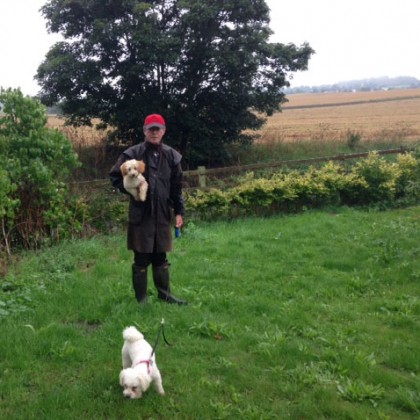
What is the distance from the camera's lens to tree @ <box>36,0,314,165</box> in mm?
13477

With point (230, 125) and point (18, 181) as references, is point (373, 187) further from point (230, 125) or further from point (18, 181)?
point (18, 181)

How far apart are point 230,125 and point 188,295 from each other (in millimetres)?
10765

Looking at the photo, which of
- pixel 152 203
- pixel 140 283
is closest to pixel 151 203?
pixel 152 203

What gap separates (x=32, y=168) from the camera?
7.64 m

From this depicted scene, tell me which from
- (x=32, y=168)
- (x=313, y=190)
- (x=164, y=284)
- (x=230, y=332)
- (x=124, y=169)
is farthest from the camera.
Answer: (x=313, y=190)

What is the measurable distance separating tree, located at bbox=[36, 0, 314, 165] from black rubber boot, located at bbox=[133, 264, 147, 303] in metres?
9.45

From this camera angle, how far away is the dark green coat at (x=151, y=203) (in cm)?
496

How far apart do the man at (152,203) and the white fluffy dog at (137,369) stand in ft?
5.00

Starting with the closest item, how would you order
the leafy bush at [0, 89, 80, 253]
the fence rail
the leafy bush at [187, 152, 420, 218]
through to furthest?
the leafy bush at [0, 89, 80, 253], the fence rail, the leafy bush at [187, 152, 420, 218]

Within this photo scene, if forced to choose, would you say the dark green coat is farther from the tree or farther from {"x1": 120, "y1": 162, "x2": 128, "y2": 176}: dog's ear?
the tree

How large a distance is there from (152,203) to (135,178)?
39 centimetres

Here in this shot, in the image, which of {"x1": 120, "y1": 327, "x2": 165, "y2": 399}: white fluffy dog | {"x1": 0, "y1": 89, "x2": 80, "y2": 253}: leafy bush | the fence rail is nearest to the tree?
the fence rail

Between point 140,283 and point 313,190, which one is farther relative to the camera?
point 313,190

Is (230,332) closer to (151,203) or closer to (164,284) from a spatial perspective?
(164,284)
